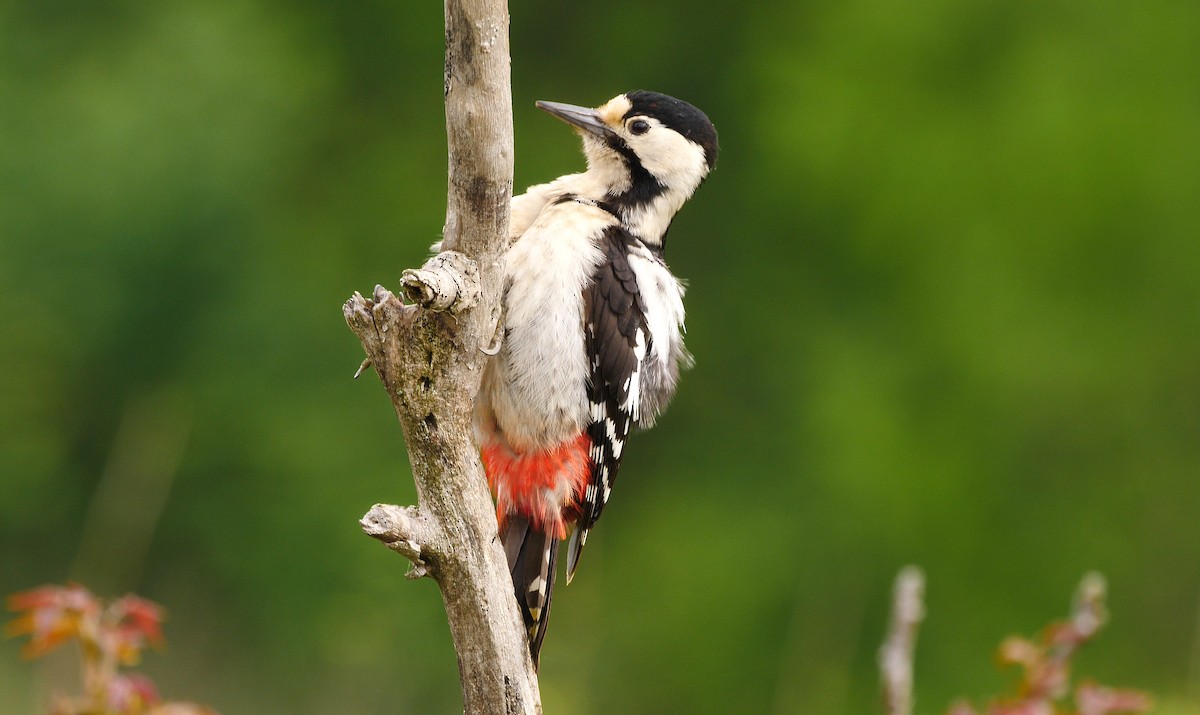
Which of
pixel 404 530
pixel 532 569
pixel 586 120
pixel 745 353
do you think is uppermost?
pixel 745 353

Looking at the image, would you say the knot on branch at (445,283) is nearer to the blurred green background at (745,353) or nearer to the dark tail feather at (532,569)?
the dark tail feather at (532,569)

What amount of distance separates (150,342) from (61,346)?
0.51m

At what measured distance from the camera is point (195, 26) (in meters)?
8.27

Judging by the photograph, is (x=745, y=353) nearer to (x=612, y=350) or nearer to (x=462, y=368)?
(x=612, y=350)

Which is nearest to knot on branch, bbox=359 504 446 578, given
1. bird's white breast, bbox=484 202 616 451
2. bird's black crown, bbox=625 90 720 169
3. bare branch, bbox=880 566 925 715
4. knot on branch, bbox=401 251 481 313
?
knot on branch, bbox=401 251 481 313

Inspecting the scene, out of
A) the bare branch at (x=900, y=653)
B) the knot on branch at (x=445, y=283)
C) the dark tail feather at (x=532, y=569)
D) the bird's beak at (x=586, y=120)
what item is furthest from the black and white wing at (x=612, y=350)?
the bare branch at (x=900, y=653)

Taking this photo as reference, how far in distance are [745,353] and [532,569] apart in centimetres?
595

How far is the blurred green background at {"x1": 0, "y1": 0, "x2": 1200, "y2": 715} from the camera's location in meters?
7.73

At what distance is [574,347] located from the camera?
10.7ft

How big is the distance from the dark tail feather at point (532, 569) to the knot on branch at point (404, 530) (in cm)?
42

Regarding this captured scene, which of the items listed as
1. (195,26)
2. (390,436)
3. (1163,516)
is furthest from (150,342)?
(1163,516)

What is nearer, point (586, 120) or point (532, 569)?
point (532, 569)

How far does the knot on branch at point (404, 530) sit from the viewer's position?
8.33ft

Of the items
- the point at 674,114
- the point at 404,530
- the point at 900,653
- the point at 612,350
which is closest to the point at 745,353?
the point at 674,114
